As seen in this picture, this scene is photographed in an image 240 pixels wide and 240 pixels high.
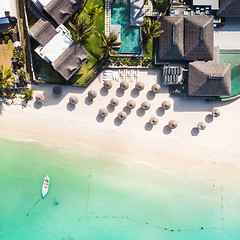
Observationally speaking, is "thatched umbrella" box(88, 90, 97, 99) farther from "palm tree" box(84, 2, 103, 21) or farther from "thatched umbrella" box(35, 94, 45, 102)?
"palm tree" box(84, 2, 103, 21)

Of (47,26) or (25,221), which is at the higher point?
(47,26)

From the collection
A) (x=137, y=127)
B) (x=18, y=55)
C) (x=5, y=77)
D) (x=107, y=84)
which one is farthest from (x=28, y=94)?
(x=137, y=127)

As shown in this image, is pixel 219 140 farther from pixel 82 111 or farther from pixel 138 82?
pixel 82 111

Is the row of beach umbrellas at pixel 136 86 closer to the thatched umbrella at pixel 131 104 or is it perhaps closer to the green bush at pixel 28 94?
the thatched umbrella at pixel 131 104

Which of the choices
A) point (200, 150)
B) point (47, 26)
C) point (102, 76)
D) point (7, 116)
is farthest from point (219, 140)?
point (7, 116)

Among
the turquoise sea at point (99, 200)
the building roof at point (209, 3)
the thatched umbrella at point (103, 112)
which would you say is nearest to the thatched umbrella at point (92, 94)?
A: the thatched umbrella at point (103, 112)
